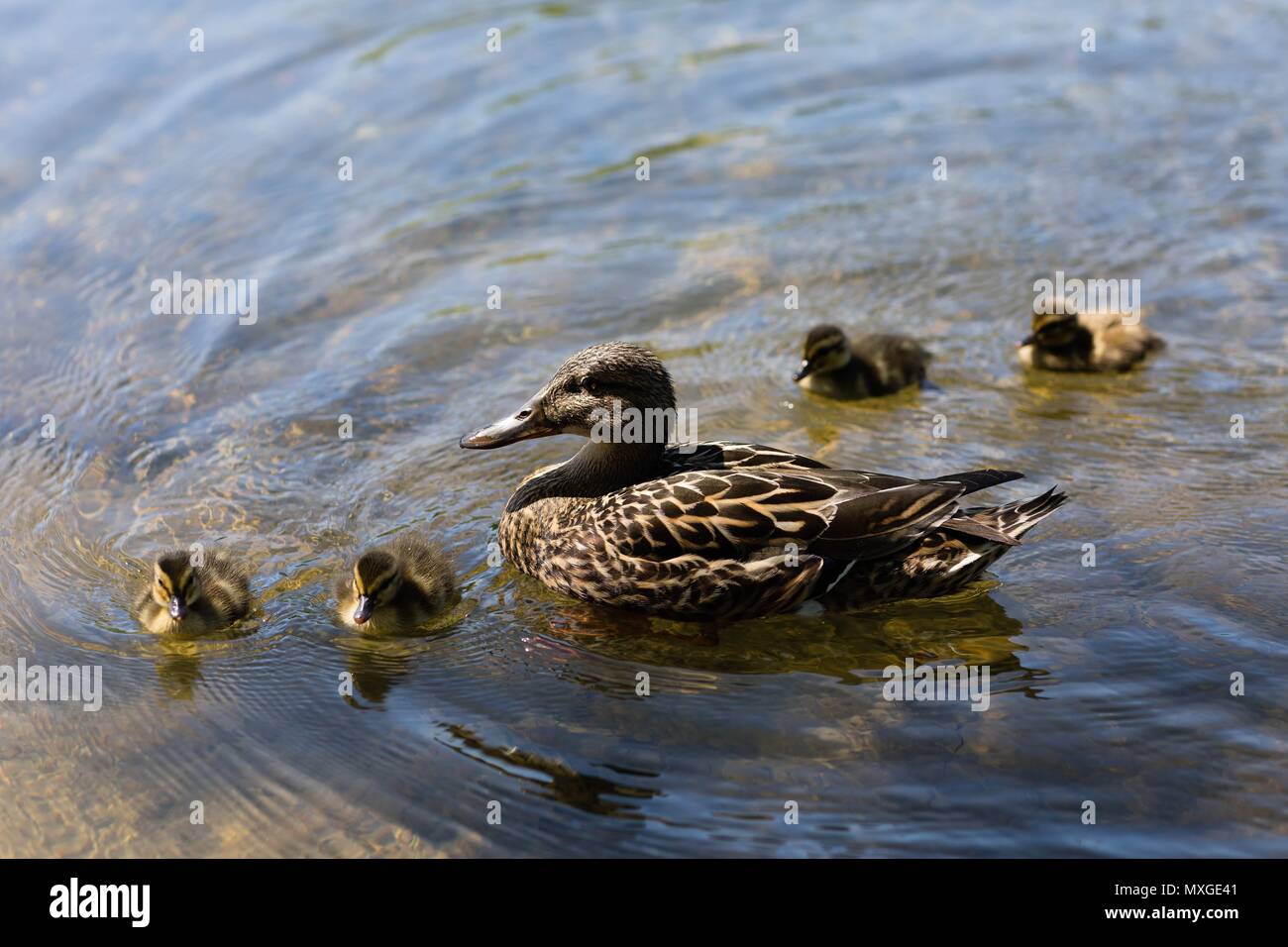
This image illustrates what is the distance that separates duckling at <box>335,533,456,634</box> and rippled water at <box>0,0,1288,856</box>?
126 mm

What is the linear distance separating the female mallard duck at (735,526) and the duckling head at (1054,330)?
7.12 feet

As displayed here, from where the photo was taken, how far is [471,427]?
7.25 meters

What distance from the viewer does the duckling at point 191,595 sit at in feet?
17.9

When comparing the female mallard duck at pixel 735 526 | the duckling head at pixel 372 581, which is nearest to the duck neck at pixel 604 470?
the female mallard duck at pixel 735 526

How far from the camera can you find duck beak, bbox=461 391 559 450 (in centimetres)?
608

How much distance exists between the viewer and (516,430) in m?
6.11

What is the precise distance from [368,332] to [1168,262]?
490 centimetres

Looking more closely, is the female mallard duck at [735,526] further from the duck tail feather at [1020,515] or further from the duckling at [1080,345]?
the duckling at [1080,345]

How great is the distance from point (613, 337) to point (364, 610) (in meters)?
3.12

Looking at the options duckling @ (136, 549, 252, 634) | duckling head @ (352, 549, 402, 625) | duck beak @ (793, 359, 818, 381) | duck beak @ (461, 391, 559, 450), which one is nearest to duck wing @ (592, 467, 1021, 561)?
duck beak @ (461, 391, 559, 450)

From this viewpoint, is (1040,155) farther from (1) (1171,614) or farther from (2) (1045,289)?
(1) (1171,614)

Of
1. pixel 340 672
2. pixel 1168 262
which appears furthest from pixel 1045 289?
pixel 340 672

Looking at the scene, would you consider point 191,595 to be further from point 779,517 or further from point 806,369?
point 806,369

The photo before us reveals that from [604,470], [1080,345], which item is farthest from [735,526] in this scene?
[1080,345]
